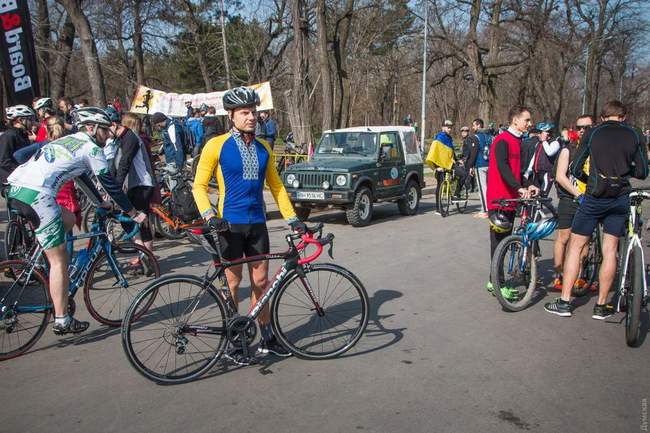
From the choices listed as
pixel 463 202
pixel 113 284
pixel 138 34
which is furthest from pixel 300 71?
pixel 113 284

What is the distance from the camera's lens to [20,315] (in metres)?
4.63

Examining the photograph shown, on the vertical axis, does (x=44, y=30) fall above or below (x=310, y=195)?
above

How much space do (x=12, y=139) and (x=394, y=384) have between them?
586 cm

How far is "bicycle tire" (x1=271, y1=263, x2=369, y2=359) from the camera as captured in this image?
14.4 ft

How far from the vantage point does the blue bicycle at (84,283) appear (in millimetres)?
4594

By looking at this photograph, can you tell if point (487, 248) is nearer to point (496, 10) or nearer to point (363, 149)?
point (363, 149)

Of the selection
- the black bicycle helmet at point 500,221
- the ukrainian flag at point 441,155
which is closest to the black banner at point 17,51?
the ukrainian flag at point 441,155

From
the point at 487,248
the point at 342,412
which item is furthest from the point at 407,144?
the point at 342,412

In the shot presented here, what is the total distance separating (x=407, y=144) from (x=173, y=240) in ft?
20.3

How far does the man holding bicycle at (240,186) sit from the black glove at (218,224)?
47mm

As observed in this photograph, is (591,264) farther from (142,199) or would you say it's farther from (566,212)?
(142,199)

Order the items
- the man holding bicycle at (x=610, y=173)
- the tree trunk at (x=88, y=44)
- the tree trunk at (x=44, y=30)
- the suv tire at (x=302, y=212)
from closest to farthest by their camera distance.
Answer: the man holding bicycle at (x=610, y=173) < the suv tire at (x=302, y=212) < the tree trunk at (x=88, y=44) < the tree trunk at (x=44, y=30)

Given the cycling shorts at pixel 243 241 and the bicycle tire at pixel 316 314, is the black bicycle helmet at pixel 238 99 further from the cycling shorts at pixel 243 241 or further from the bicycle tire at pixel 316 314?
the bicycle tire at pixel 316 314

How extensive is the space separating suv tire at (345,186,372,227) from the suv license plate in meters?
0.58
